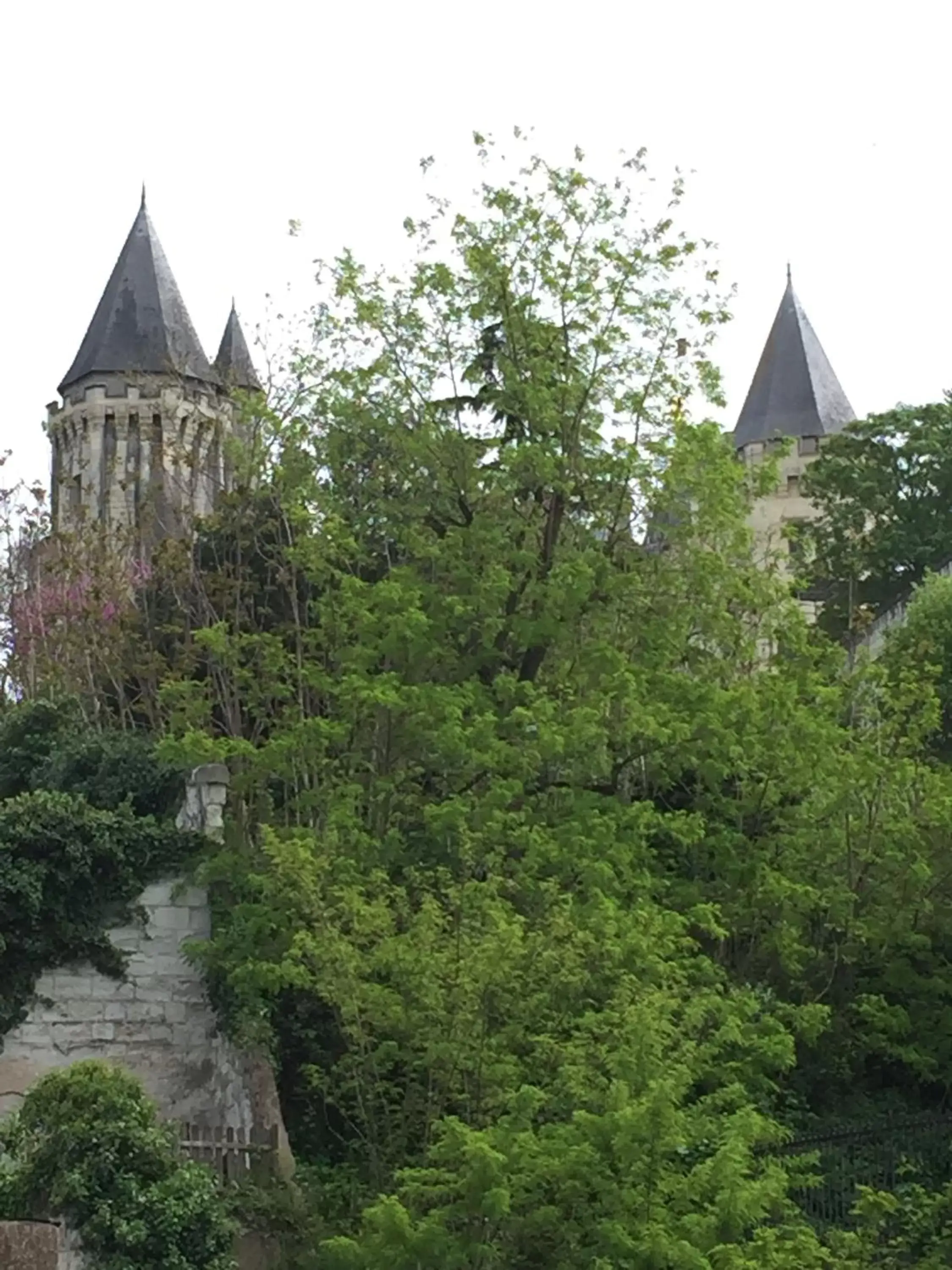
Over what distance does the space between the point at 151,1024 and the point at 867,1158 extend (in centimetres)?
684

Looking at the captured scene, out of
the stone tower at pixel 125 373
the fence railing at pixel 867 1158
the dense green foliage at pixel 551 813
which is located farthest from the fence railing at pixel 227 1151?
the stone tower at pixel 125 373

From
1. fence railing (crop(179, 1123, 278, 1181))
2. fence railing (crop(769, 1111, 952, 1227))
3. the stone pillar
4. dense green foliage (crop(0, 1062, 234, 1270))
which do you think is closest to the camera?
dense green foliage (crop(0, 1062, 234, 1270))

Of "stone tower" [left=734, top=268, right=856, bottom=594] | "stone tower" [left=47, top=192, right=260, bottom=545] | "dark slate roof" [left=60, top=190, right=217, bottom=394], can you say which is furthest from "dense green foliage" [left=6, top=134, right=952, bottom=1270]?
"dark slate roof" [left=60, top=190, right=217, bottom=394]

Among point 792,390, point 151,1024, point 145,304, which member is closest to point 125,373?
point 145,304

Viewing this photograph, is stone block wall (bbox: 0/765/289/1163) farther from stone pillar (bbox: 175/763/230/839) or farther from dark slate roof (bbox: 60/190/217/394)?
dark slate roof (bbox: 60/190/217/394)

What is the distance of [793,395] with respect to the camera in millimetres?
53344

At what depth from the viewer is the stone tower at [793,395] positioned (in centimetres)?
5291

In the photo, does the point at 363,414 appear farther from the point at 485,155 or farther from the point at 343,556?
the point at 485,155

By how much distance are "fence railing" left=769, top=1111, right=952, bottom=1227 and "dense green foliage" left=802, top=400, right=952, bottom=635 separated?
20724 millimetres

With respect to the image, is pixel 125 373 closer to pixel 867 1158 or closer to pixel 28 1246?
pixel 867 1158

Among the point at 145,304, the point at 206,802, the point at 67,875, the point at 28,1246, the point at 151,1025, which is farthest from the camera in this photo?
the point at 145,304

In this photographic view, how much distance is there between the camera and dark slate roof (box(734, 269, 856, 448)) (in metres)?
53.1

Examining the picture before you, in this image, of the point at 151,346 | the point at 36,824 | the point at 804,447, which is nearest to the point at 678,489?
the point at 36,824

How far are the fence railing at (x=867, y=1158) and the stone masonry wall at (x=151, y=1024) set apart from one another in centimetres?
548
